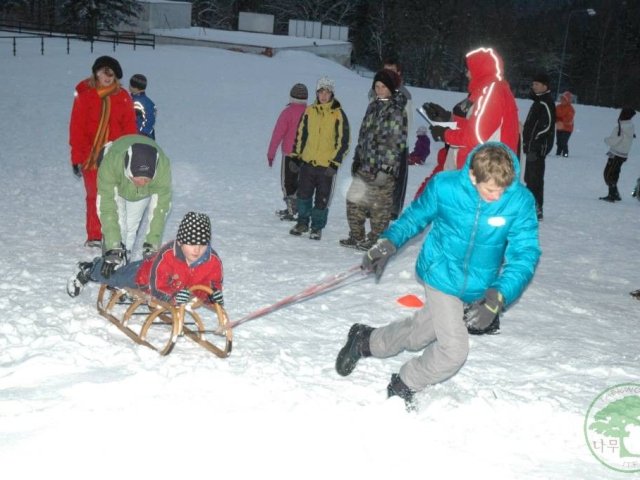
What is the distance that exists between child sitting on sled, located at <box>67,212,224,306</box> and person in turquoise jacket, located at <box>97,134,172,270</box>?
28 centimetres

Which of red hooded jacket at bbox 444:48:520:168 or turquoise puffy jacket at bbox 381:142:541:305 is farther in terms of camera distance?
red hooded jacket at bbox 444:48:520:168

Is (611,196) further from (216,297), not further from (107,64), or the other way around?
(216,297)

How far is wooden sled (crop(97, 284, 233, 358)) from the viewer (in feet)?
16.6

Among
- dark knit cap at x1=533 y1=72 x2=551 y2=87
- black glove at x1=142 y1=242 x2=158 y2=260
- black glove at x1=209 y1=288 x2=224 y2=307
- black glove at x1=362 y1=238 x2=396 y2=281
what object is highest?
dark knit cap at x1=533 y1=72 x2=551 y2=87

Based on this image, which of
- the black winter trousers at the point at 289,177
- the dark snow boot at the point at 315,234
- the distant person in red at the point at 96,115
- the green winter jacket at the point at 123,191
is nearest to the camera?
the green winter jacket at the point at 123,191

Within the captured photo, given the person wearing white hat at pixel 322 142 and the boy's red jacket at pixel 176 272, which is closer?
the boy's red jacket at pixel 176 272

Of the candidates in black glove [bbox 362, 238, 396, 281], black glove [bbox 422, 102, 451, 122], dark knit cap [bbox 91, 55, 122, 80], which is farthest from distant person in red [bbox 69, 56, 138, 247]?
black glove [bbox 362, 238, 396, 281]

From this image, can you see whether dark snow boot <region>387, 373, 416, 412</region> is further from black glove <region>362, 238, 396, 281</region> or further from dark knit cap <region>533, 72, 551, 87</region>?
dark knit cap <region>533, 72, 551, 87</region>

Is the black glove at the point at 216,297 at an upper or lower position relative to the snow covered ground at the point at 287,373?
upper

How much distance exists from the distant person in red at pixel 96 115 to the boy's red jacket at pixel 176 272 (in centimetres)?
287

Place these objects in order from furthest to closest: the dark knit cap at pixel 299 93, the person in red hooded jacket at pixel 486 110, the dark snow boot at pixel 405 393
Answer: the dark knit cap at pixel 299 93, the person in red hooded jacket at pixel 486 110, the dark snow boot at pixel 405 393

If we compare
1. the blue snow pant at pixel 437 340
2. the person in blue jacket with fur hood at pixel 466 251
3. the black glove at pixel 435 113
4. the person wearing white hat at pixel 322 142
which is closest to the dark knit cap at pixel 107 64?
the person wearing white hat at pixel 322 142

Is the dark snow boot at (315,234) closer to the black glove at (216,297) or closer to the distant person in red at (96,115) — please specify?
the distant person in red at (96,115)

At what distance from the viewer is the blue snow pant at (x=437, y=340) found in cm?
429
